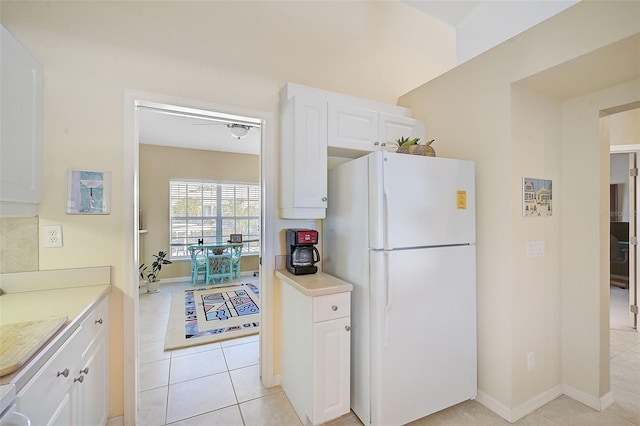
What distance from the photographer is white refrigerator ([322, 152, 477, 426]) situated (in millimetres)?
1691

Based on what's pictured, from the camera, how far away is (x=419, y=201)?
1.78 metres

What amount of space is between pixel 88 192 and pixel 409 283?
2083 mm

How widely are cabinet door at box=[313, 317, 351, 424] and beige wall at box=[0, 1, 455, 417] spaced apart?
0.69m

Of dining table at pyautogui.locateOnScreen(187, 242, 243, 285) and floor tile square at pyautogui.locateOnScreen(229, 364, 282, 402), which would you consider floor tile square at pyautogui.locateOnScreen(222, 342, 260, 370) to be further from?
dining table at pyautogui.locateOnScreen(187, 242, 243, 285)

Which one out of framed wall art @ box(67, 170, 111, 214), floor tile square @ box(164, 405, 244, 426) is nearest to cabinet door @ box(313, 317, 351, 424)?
floor tile square @ box(164, 405, 244, 426)

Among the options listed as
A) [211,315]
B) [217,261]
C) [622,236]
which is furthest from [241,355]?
[622,236]

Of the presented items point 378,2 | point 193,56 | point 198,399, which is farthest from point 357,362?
point 378,2

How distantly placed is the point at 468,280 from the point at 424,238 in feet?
1.66

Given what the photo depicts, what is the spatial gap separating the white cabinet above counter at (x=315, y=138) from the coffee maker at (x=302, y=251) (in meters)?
0.13

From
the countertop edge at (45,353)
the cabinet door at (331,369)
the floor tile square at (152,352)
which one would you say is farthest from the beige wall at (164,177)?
the cabinet door at (331,369)

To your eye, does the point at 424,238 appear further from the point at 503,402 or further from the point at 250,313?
the point at 250,313

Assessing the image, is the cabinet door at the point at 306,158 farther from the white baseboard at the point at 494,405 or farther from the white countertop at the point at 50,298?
the white baseboard at the point at 494,405

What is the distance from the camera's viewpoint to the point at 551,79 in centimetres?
181

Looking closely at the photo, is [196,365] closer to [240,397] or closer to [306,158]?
[240,397]
